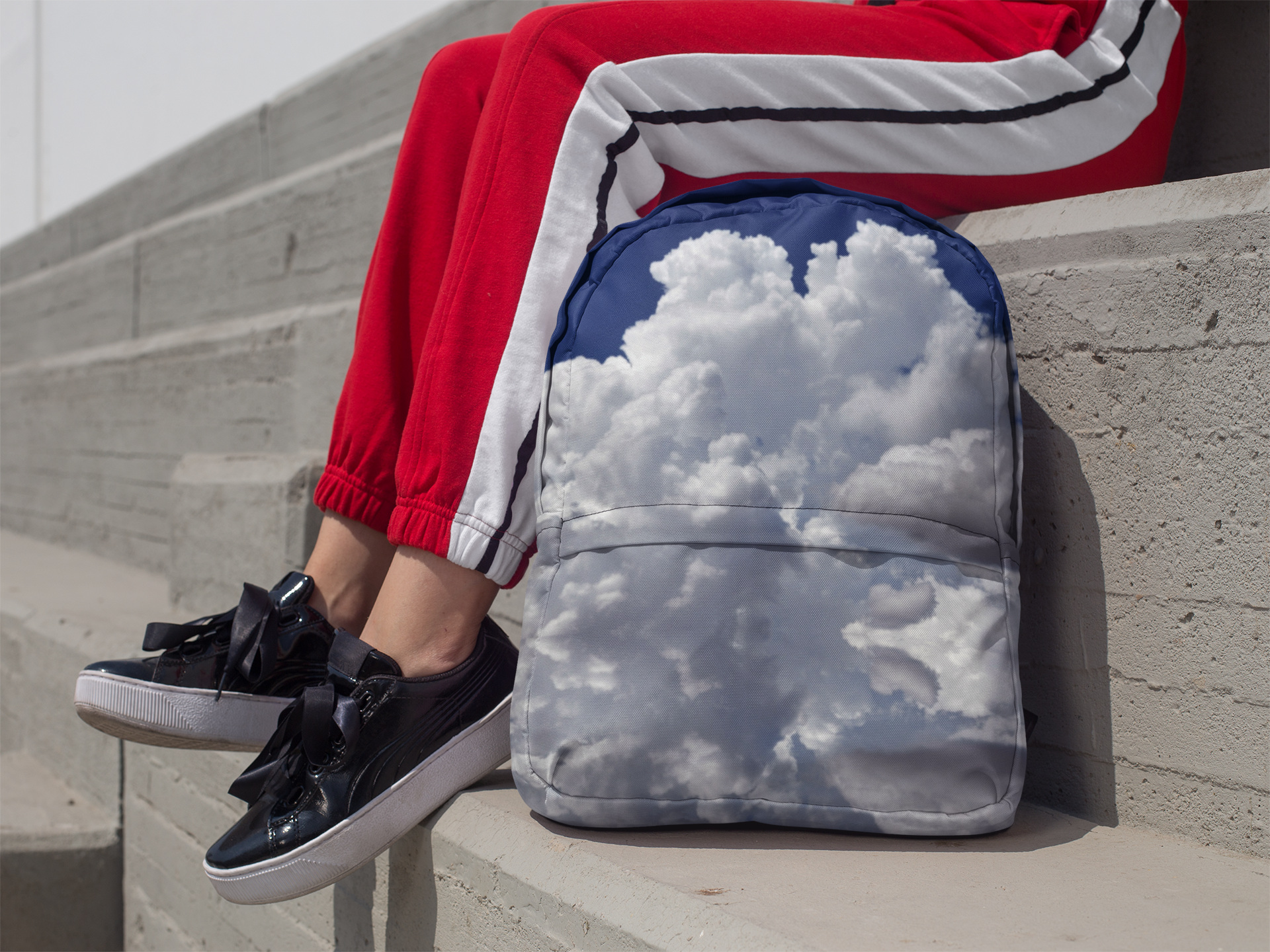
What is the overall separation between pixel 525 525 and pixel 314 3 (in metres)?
3.37

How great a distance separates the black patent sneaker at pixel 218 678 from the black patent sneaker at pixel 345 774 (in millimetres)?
141

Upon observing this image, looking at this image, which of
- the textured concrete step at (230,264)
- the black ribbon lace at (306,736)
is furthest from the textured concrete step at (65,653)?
the black ribbon lace at (306,736)

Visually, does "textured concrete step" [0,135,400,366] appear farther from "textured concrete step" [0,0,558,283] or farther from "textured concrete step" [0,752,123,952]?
"textured concrete step" [0,752,123,952]

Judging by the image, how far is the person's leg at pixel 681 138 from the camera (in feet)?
2.82

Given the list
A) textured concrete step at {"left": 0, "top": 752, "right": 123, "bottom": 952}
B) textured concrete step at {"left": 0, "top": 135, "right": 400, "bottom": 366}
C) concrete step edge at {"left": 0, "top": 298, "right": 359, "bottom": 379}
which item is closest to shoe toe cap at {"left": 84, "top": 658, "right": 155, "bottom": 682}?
concrete step edge at {"left": 0, "top": 298, "right": 359, "bottom": 379}

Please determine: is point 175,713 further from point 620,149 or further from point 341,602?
point 620,149

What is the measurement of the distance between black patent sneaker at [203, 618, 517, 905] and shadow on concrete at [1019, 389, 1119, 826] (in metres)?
0.53

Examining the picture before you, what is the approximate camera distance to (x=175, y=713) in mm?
972

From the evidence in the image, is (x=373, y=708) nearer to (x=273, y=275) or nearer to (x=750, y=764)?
(x=750, y=764)

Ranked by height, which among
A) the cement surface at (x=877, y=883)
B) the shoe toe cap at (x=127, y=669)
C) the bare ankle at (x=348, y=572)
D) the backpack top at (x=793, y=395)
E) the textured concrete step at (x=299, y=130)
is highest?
the textured concrete step at (x=299, y=130)

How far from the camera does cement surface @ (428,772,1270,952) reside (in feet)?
2.02

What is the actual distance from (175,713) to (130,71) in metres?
5.29

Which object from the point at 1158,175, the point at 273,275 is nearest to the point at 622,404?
the point at 1158,175

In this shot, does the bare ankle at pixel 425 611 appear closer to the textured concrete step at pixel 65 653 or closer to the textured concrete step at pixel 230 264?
the textured concrete step at pixel 65 653
